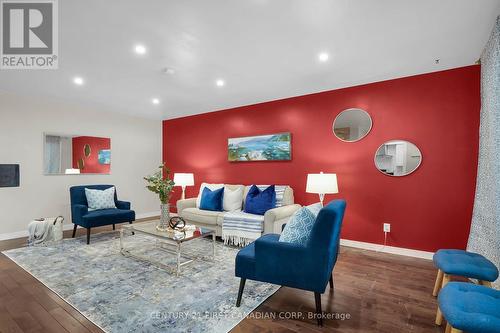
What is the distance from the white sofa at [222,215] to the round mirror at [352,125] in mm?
1235

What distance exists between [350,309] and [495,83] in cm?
238

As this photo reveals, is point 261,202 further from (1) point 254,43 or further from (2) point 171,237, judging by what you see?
(1) point 254,43

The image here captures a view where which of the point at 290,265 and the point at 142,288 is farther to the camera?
the point at 142,288

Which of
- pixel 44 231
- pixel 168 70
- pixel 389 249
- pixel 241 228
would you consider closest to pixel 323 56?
pixel 168 70

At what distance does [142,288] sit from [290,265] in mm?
1516

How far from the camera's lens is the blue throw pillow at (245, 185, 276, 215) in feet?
12.8

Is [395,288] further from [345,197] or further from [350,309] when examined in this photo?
[345,197]

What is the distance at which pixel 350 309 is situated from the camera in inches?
84.8

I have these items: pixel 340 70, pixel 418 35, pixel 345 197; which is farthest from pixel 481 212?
pixel 340 70

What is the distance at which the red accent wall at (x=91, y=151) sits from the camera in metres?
5.04

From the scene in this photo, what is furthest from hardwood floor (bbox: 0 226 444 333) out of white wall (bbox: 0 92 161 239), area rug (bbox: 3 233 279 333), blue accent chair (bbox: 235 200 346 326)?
white wall (bbox: 0 92 161 239)

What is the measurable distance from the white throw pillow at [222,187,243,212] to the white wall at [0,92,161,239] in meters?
2.73

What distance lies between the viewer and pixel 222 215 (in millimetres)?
4031

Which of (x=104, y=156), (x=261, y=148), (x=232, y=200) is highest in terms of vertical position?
(x=261, y=148)
